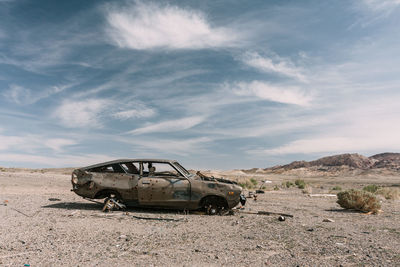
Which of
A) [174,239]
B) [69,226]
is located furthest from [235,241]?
[69,226]

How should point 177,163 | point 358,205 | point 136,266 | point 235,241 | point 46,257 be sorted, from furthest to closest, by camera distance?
point 358,205 → point 177,163 → point 235,241 → point 46,257 → point 136,266

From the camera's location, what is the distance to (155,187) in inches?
350

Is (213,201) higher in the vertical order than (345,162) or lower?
lower

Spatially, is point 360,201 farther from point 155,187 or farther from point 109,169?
point 109,169

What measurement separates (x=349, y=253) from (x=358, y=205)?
7.17m

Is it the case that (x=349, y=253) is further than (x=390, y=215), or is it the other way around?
(x=390, y=215)

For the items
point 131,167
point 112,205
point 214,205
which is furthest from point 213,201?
point 112,205

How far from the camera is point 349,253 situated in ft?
17.5

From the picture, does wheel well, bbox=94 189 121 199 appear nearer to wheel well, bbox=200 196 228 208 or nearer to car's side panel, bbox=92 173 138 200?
car's side panel, bbox=92 173 138 200

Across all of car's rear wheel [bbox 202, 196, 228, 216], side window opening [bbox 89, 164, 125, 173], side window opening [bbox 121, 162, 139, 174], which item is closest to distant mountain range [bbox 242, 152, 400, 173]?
car's rear wheel [bbox 202, 196, 228, 216]

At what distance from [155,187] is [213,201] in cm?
174

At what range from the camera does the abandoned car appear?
8.87 metres

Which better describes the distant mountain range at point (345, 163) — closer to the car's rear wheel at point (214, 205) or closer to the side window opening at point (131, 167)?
the car's rear wheel at point (214, 205)

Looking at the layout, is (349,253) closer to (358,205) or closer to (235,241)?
(235,241)
